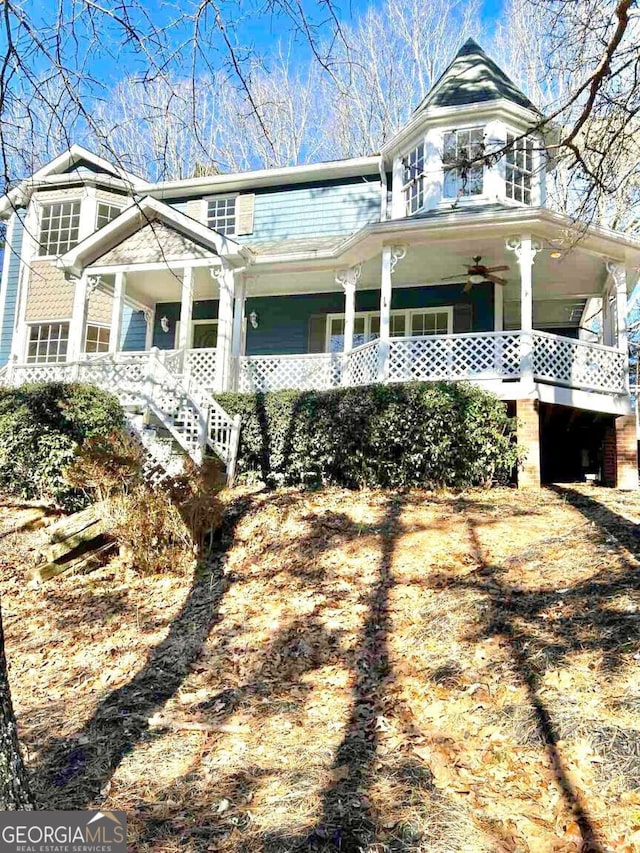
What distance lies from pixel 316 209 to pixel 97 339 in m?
6.82

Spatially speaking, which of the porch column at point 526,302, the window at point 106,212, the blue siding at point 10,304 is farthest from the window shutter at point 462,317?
the blue siding at point 10,304

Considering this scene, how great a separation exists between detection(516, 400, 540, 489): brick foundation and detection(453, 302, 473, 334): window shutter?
13.9ft

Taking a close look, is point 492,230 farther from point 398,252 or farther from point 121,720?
point 121,720

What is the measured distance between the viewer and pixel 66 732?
4.12 m

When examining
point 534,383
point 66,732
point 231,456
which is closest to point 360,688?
point 66,732

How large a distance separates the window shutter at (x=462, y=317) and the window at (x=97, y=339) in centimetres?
918

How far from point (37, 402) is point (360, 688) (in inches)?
305

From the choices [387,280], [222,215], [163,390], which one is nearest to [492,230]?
[387,280]

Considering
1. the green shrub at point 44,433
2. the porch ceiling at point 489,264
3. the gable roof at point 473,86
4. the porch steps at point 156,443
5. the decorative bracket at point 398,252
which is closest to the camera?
the porch steps at point 156,443

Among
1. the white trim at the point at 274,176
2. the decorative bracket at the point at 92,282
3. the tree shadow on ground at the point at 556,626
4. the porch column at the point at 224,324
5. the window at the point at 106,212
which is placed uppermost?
the white trim at the point at 274,176

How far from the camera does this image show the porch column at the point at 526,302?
10.4m

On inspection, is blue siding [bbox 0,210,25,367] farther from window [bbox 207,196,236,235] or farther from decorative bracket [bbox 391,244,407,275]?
decorative bracket [bbox 391,244,407,275]

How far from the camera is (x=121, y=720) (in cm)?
418

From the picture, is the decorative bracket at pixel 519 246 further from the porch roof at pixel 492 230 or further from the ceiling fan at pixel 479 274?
the ceiling fan at pixel 479 274
